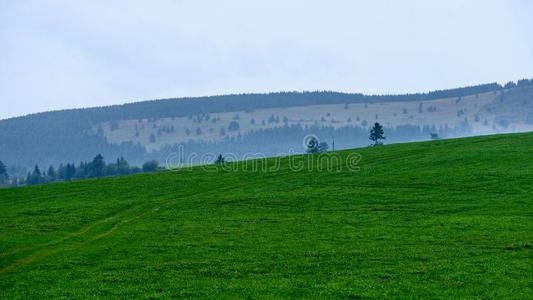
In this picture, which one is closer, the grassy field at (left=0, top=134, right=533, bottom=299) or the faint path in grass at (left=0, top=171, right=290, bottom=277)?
the grassy field at (left=0, top=134, right=533, bottom=299)

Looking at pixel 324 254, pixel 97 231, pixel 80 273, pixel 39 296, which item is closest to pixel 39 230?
pixel 97 231

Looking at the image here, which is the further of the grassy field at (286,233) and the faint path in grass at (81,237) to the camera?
the faint path in grass at (81,237)

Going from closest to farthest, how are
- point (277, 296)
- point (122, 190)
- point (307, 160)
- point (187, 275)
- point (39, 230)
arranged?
point (277, 296), point (187, 275), point (39, 230), point (122, 190), point (307, 160)

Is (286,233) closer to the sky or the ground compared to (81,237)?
closer to the sky

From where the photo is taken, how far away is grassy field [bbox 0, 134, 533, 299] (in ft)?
116

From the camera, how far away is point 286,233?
165 feet

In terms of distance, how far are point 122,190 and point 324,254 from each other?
4270 centimetres

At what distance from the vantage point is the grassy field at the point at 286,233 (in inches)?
1393

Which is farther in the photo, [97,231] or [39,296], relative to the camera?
[97,231]

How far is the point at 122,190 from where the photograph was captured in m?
79.4

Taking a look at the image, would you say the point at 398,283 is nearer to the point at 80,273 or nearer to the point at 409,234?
the point at 409,234

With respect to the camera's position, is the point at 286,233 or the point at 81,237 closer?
the point at 286,233

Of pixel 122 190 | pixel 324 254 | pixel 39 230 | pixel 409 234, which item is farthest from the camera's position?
pixel 122 190

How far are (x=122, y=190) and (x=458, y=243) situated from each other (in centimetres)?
4629
